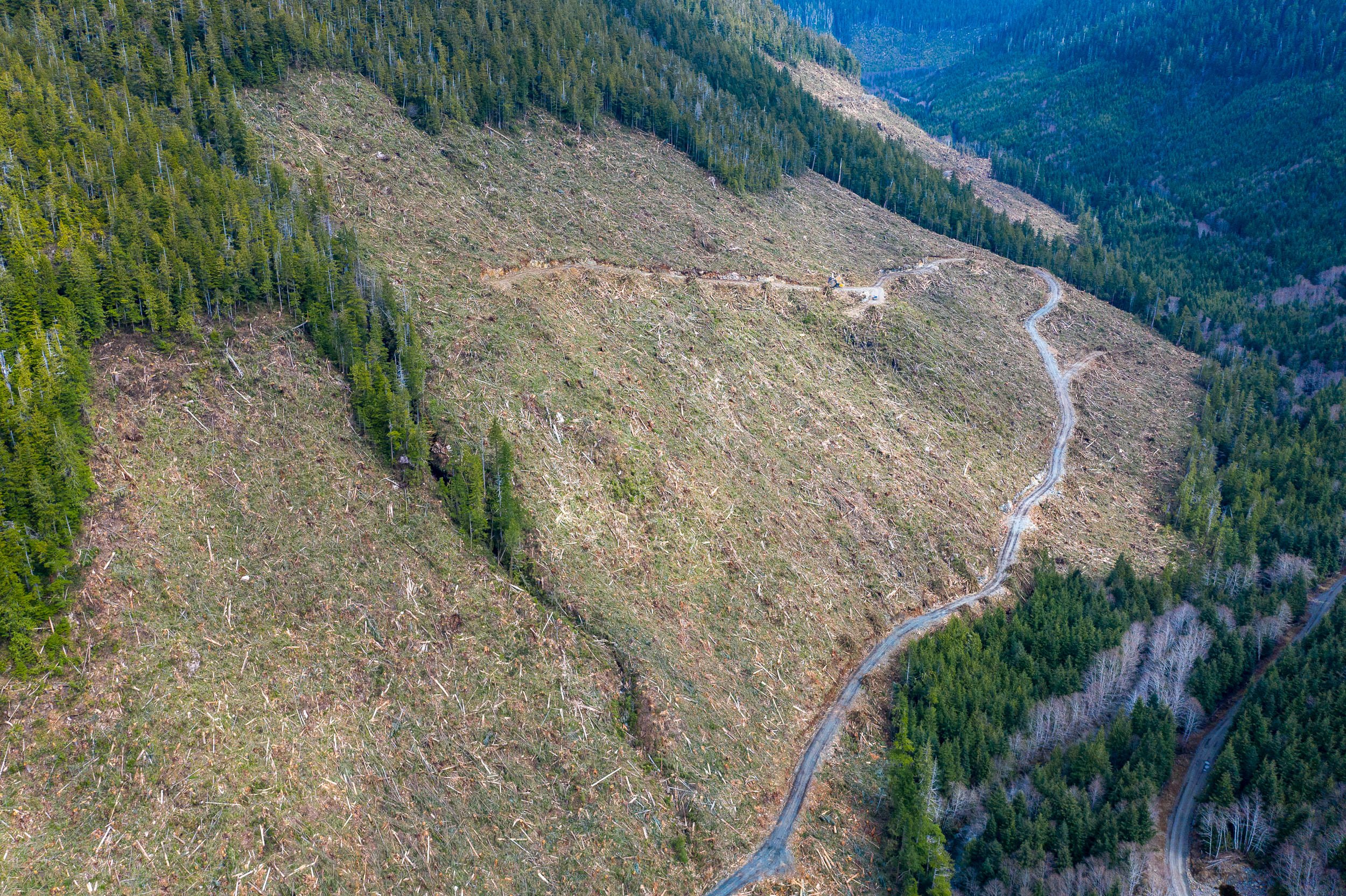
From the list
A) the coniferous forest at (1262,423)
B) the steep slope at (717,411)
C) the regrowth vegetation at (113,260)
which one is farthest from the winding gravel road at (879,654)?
the regrowth vegetation at (113,260)

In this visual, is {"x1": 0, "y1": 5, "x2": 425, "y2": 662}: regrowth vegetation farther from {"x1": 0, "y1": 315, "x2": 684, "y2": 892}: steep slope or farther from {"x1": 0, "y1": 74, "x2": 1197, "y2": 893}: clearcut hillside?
{"x1": 0, "y1": 74, "x2": 1197, "y2": 893}: clearcut hillside

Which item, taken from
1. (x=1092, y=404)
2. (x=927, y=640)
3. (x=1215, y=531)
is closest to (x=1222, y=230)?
(x=1092, y=404)

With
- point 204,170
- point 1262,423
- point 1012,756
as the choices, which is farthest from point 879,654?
point 1262,423

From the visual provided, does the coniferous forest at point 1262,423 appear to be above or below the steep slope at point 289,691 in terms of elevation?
below

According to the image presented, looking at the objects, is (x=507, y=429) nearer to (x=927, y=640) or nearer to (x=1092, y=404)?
(x=927, y=640)

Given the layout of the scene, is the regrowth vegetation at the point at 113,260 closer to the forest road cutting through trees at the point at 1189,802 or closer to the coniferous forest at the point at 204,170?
the coniferous forest at the point at 204,170

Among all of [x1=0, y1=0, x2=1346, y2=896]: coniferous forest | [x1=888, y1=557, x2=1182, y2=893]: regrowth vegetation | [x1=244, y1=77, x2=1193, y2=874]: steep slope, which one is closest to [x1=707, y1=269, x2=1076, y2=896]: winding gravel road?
[x1=244, y1=77, x2=1193, y2=874]: steep slope
